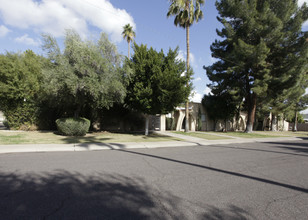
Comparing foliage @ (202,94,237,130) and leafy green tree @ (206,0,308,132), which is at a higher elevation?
leafy green tree @ (206,0,308,132)

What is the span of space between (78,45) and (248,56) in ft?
50.4

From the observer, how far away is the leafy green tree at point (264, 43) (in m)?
17.3

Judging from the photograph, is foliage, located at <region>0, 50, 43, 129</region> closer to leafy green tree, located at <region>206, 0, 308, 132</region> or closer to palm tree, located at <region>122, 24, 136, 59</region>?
leafy green tree, located at <region>206, 0, 308, 132</region>

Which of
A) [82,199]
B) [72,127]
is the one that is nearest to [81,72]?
[72,127]

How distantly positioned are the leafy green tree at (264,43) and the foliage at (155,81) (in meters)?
7.97

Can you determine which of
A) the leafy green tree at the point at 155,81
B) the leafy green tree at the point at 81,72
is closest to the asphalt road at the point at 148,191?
the leafy green tree at the point at 81,72

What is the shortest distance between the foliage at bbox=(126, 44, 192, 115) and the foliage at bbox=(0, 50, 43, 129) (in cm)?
731

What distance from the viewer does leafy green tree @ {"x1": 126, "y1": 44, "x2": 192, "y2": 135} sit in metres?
12.8

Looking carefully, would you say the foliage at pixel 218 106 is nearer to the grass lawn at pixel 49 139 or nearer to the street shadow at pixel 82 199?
the grass lawn at pixel 49 139

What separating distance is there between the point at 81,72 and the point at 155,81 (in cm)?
506

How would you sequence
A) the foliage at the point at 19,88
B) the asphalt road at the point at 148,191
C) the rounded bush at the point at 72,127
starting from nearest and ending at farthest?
the asphalt road at the point at 148,191 → the rounded bush at the point at 72,127 → the foliage at the point at 19,88

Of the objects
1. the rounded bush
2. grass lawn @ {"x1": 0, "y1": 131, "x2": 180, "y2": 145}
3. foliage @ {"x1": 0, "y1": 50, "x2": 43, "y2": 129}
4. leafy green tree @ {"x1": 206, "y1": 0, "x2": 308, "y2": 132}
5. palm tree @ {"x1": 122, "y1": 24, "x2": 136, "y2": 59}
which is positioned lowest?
grass lawn @ {"x1": 0, "y1": 131, "x2": 180, "y2": 145}

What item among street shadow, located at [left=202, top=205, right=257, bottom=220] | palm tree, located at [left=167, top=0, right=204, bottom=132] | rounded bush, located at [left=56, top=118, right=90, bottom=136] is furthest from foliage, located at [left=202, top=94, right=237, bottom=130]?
street shadow, located at [left=202, top=205, right=257, bottom=220]

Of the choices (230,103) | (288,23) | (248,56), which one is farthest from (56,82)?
(288,23)
